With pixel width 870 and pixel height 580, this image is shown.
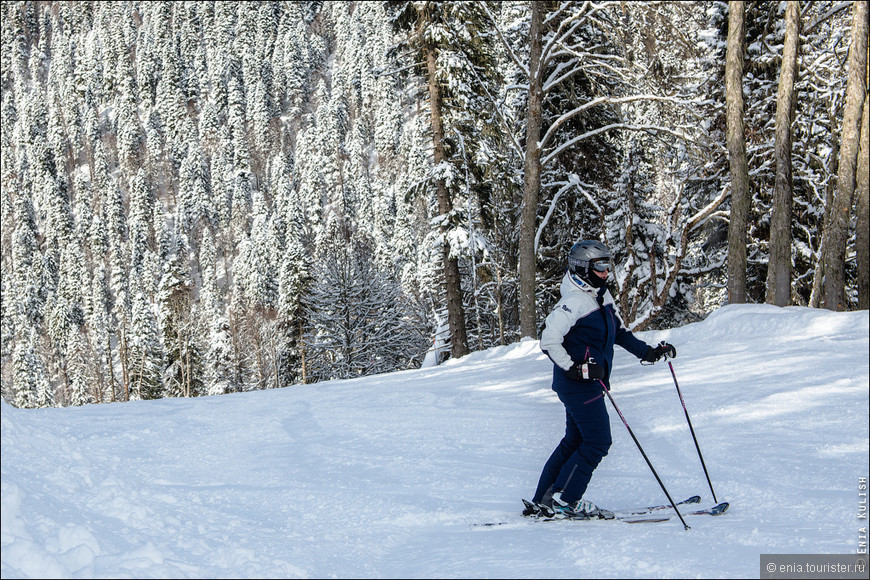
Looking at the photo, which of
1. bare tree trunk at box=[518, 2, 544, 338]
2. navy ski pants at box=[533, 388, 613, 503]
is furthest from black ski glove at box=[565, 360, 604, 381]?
bare tree trunk at box=[518, 2, 544, 338]

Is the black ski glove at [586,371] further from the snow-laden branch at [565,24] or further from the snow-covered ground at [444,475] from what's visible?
the snow-laden branch at [565,24]

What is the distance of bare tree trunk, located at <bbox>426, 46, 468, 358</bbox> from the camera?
Result: 18.8 meters

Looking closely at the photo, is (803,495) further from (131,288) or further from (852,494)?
(131,288)

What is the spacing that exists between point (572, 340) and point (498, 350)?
30.7 ft

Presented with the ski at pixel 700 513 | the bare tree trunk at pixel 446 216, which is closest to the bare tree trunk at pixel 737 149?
the bare tree trunk at pixel 446 216

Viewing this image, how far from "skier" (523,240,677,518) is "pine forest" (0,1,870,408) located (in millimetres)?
8297

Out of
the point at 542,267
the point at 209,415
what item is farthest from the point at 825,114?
the point at 209,415

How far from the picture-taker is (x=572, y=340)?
5.02m

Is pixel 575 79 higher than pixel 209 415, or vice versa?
pixel 575 79

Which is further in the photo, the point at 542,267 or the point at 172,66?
the point at 172,66

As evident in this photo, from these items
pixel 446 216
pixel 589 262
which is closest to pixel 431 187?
pixel 446 216

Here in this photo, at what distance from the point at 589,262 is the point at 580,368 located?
2.68 feet

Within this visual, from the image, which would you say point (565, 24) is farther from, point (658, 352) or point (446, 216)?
point (658, 352)

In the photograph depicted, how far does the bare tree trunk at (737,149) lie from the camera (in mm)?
12180
